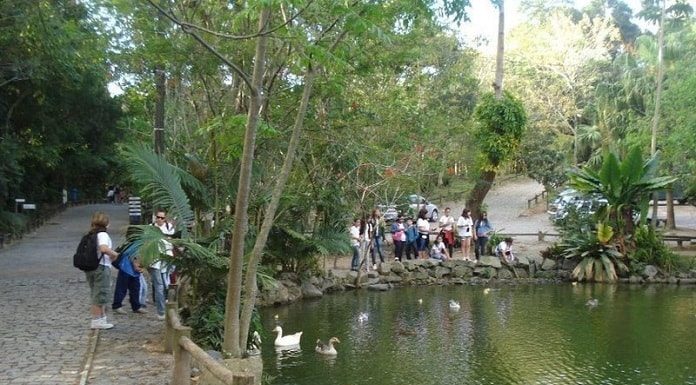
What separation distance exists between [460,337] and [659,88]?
1681 centimetres

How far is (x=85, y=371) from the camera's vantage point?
7199mm

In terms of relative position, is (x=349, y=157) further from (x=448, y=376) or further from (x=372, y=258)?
(x=448, y=376)

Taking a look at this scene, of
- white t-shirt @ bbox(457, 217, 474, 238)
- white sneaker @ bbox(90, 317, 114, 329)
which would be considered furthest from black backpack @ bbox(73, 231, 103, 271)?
white t-shirt @ bbox(457, 217, 474, 238)

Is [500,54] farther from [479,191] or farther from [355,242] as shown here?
[355,242]

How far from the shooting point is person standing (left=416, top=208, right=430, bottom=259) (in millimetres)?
20141

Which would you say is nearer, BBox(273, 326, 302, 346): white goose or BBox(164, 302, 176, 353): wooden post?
BBox(164, 302, 176, 353): wooden post

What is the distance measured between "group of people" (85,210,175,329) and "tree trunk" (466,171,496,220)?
1336 cm

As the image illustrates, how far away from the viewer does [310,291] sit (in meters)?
16.2

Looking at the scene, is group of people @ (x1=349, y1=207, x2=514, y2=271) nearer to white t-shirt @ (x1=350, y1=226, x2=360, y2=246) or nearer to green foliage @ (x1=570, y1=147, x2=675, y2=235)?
white t-shirt @ (x1=350, y1=226, x2=360, y2=246)

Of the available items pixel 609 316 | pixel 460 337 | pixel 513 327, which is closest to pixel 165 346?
pixel 460 337

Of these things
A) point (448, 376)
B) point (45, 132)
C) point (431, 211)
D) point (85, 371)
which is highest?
point (45, 132)

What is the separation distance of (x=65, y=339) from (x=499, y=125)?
15.4 meters

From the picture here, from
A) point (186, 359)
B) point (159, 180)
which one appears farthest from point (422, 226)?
point (186, 359)

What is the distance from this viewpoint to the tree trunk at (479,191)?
22.6 meters
